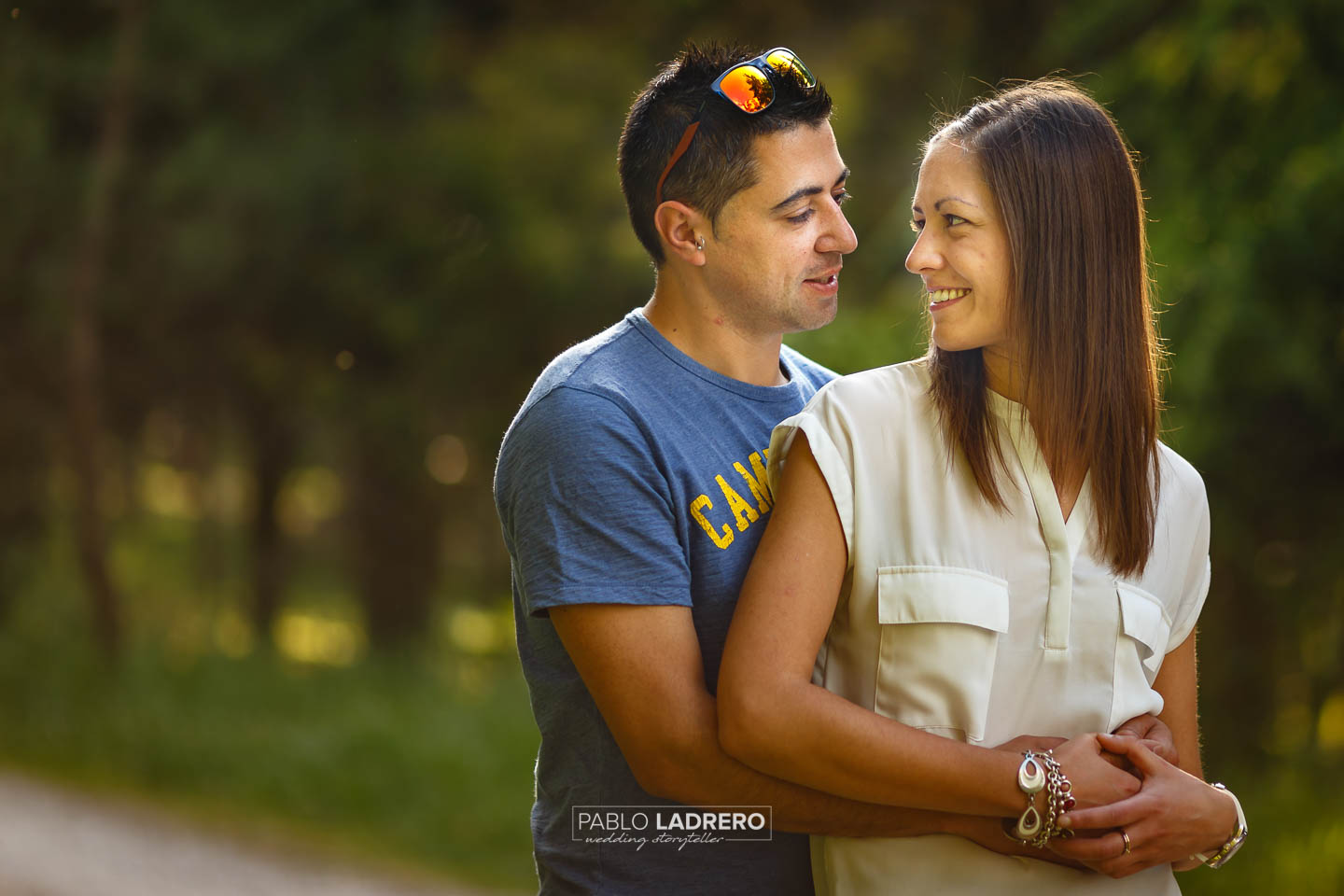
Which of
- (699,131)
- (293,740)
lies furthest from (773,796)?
(293,740)

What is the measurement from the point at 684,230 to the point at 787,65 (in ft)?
1.03

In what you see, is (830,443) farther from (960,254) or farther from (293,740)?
(293,740)

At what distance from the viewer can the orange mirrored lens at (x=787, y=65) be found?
209 cm

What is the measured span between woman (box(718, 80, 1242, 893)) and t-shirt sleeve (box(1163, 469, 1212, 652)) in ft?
0.15

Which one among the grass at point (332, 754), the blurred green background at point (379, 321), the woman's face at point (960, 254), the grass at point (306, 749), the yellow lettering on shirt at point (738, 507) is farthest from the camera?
the grass at point (306, 749)

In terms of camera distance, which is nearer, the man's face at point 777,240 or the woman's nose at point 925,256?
the woman's nose at point 925,256

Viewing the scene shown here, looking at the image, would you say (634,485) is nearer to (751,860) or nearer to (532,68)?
(751,860)

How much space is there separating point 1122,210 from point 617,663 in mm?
891

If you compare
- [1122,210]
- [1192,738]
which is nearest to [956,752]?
[1192,738]

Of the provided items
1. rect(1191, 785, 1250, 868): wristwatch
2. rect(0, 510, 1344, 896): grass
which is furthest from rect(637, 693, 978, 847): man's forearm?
rect(0, 510, 1344, 896): grass

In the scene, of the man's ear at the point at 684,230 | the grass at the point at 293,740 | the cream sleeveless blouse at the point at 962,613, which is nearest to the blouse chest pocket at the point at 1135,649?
the cream sleeveless blouse at the point at 962,613

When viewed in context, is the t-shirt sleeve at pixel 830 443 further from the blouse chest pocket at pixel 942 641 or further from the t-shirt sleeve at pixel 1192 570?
the t-shirt sleeve at pixel 1192 570

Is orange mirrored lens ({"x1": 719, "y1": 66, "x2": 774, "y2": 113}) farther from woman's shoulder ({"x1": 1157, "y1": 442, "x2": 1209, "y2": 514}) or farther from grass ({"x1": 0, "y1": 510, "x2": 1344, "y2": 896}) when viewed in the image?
grass ({"x1": 0, "y1": 510, "x2": 1344, "y2": 896})

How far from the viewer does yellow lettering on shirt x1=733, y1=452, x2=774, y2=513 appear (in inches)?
75.0
